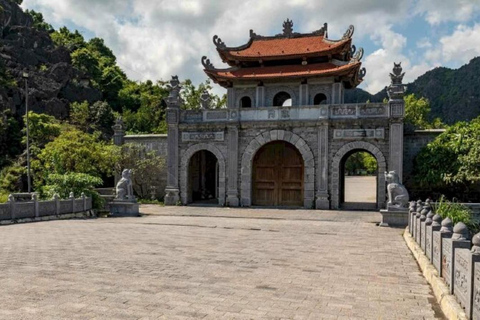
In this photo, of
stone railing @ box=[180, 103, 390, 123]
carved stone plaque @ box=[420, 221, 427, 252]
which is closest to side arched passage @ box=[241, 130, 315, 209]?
stone railing @ box=[180, 103, 390, 123]

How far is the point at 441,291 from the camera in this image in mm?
5707

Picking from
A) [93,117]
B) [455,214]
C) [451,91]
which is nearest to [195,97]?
[93,117]

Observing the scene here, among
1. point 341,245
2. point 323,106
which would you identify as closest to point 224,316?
point 341,245

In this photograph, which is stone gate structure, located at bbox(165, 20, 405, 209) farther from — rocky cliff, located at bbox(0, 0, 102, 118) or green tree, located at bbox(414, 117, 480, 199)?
rocky cliff, located at bbox(0, 0, 102, 118)

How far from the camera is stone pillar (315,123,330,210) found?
20.4 m

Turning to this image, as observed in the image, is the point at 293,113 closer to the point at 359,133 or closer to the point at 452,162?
the point at 359,133

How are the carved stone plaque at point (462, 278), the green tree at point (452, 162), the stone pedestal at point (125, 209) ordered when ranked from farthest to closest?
1. the stone pedestal at point (125, 209)
2. the green tree at point (452, 162)
3. the carved stone plaque at point (462, 278)

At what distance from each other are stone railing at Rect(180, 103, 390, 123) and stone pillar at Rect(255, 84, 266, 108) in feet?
5.41

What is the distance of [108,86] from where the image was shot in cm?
5381

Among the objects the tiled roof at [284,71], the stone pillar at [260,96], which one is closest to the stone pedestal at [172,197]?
the stone pillar at [260,96]

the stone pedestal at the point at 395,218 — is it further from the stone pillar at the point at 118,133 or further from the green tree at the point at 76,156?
the stone pillar at the point at 118,133

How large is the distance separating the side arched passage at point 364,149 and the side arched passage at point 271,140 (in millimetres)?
1031

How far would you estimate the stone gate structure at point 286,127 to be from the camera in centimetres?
2019

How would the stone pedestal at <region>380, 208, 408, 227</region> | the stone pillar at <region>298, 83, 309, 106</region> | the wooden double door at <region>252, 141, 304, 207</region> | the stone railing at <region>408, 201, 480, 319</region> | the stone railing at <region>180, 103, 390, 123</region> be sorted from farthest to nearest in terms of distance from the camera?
the stone pillar at <region>298, 83, 309, 106</region>
the wooden double door at <region>252, 141, 304, 207</region>
the stone railing at <region>180, 103, 390, 123</region>
the stone pedestal at <region>380, 208, 408, 227</region>
the stone railing at <region>408, 201, 480, 319</region>
